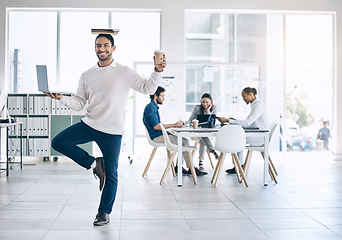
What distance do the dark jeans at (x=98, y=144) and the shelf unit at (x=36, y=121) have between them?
4.31 meters

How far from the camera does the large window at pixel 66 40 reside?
27.9 ft

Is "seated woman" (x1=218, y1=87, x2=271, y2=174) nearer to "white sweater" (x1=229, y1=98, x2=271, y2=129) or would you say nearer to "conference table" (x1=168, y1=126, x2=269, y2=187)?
"white sweater" (x1=229, y1=98, x2=271, y2=129)

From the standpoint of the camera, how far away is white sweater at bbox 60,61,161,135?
3.45 m

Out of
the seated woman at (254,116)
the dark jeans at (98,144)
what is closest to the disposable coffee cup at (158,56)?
the dark jeans at (98,144)

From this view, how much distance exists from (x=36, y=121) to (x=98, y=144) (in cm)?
466

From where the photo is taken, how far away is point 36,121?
25.5ft

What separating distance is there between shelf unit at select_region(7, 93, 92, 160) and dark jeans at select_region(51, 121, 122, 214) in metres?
4.31

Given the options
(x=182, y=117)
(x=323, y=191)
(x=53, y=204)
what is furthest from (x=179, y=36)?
(x=53, y=204)

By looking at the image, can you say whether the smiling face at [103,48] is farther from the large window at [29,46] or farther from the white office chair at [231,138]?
the large window at [29,46]

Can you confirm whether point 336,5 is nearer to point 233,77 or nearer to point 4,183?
point 233,77

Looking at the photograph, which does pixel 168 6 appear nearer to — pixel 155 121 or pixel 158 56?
pixel 155 121

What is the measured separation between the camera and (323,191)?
511cm

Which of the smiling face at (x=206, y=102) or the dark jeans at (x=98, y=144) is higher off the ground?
the smiling face at (x=206, y=102)

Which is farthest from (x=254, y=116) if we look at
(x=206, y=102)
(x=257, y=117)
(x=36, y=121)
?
(x=36, y=121)
